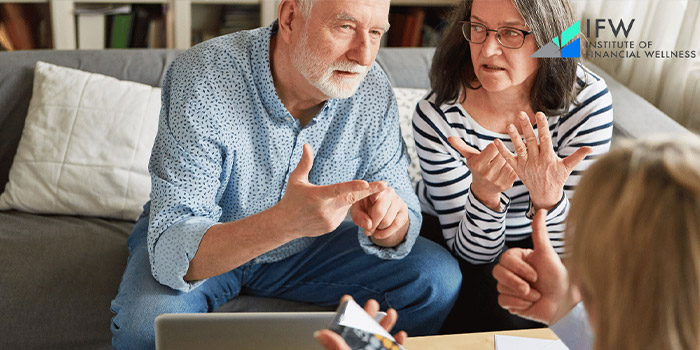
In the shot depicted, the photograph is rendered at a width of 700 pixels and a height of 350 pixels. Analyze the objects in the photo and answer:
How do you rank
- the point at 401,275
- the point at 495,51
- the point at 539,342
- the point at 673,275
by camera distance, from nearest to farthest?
the point at 673,275, the point at 539,342, the point at 495,51, the point at 401,275

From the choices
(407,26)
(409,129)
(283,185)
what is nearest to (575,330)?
(283,185)

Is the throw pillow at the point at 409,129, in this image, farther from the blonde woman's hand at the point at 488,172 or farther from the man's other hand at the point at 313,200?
the man's other hand at the point at 313,200

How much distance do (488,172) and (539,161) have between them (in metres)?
0.10

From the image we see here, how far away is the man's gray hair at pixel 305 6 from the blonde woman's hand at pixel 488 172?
1.26 ft

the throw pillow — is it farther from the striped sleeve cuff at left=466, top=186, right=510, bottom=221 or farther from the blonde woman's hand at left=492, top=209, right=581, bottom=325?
the blonde woman's hand at left=492, top=209, right=581, bottom=325

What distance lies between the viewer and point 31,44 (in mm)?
3008

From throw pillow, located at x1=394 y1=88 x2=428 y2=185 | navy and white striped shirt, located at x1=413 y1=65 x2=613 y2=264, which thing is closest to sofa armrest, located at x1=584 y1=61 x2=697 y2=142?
navy and white striped shirt, located at x1=413 y1=65 x2=613 y2=264

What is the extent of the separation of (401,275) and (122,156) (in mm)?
809

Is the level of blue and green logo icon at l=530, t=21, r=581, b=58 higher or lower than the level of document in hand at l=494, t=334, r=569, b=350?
higher

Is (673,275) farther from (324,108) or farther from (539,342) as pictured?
(324,108)

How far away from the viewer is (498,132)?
1.57 m

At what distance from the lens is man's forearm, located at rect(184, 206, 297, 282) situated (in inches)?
49.4

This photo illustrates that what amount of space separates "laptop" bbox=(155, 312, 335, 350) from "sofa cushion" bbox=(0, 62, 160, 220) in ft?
2.66

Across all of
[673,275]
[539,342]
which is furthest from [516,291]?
[673,275]
